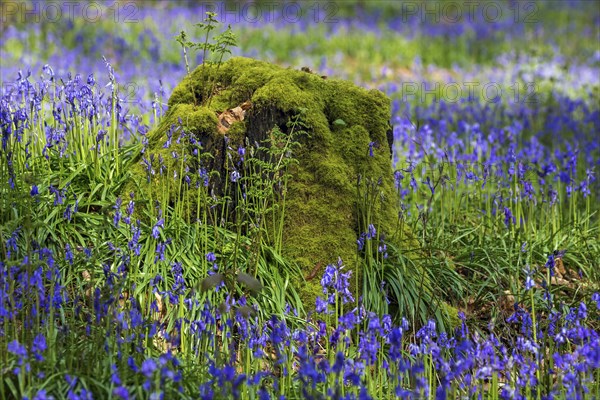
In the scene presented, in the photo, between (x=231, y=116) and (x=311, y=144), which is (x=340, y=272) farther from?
(x=231, y=116)

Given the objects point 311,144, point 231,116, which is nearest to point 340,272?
point 311,144

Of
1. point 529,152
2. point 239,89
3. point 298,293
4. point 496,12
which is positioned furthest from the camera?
point 496,12

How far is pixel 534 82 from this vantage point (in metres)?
11.2

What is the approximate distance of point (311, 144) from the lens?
4.73 metres

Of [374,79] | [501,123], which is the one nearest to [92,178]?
[501,123]

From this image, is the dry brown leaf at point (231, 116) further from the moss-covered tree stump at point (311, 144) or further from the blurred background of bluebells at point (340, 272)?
the blurred background of bluebells at point (340, 272)

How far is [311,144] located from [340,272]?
95cm

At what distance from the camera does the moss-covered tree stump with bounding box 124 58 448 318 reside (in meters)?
4.61

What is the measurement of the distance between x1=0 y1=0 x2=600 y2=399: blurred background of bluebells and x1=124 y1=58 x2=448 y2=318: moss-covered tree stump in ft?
0.89

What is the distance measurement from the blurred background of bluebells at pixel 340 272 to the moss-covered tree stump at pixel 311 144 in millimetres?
272

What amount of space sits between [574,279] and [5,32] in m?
9.53

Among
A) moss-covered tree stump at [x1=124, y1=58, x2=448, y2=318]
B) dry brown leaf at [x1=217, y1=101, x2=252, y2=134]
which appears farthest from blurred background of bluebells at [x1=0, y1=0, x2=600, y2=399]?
dry brown leaf at [x1=217, y1=101, x2=252, y2=134]

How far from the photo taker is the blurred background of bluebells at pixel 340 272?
10.4 ft

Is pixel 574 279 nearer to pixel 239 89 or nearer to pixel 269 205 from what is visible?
pixel 269 205
